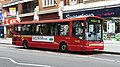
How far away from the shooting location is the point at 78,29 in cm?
2089

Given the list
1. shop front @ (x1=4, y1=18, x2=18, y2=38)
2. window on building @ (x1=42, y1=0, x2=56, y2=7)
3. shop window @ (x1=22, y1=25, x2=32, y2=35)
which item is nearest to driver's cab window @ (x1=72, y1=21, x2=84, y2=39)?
shop window @ (x1=22, y1=25, x2=32, y2=35)

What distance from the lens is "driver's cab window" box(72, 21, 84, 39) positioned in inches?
810

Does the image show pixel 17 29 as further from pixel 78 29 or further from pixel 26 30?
pixel 78 29

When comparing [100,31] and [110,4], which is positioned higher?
[110,4]

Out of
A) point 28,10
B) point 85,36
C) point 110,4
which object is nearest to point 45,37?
point 85,36

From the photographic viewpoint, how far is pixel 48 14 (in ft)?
139

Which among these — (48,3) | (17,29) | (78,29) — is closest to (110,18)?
(17,29)

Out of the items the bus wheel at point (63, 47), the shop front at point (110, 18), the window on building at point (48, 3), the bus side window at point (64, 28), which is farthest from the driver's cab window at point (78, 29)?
the window on building at point (48, 3)

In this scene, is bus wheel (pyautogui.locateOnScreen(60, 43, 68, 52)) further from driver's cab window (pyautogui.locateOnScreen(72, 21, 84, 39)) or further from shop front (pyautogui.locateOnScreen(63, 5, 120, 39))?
shop front (pyautogui.locateOnScreen(63, 5, 120, 39))

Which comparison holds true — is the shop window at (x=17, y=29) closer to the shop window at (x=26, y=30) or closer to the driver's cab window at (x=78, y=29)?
the shop window at (x=26, y=30)

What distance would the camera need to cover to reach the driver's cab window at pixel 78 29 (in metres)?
20.6

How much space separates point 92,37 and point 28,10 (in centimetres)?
2988

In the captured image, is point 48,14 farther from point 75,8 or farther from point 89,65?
point 89,65

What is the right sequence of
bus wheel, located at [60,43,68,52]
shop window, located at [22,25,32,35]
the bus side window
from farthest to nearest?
shop window, located at [22,25,32,35] < bus wheel, located at [60,43,68,52] < the bus side window
